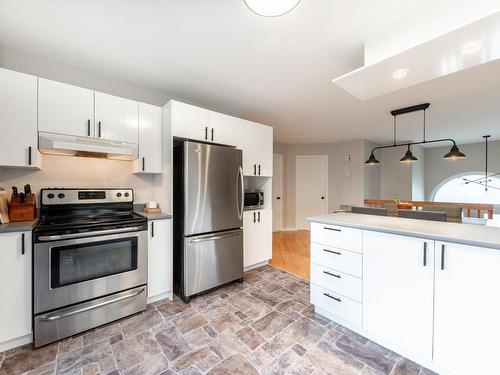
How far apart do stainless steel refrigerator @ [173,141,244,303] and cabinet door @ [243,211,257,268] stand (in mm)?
362

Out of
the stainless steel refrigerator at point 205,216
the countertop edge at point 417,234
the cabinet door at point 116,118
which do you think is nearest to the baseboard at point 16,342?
the stainless steel refrigerator at point 205,216

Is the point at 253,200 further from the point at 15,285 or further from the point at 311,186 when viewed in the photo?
the point at 311,186

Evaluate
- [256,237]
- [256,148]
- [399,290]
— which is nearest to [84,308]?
[256,237]

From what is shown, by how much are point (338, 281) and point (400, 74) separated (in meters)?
1.78

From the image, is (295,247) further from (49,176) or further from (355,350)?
(49,176)

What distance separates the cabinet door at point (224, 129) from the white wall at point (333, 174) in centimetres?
310

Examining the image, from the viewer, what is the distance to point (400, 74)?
1.80 m

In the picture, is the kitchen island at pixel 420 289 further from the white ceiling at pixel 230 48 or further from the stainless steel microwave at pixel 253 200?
the white ceiling at pixel 230 48

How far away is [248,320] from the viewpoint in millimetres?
Result: 2055

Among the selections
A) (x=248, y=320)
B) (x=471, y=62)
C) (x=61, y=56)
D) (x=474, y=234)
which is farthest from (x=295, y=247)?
(x=61, y=56)

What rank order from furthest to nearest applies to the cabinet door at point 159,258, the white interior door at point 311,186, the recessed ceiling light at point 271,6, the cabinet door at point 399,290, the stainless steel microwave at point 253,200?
1. the white interior door at point 311,186
2. the stainless steel microwave at point 253,200
3. the cabinet door at point 159,258
4. the cabinet door at point 399,290
5. the recessed ceiling light at point 271,6

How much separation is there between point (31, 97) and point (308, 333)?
302 centimetres

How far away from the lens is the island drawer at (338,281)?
1837 millimetres

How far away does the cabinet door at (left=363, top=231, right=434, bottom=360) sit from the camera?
1481 millimetres
